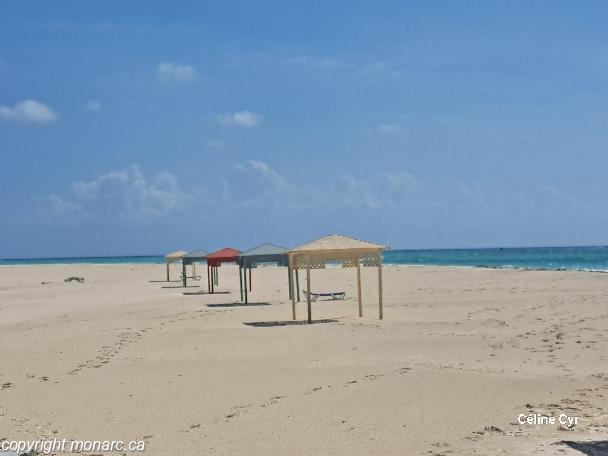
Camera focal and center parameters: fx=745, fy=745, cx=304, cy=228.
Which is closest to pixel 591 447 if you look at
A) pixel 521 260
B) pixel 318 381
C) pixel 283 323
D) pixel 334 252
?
pixel 318 381

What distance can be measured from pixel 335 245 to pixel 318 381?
7.11 metres

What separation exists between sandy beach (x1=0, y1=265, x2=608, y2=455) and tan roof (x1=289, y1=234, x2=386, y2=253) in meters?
1.57

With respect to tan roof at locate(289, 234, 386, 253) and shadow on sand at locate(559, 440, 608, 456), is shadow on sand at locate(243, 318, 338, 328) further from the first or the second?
shadow on sand at locate(559, 440, 608, 456)

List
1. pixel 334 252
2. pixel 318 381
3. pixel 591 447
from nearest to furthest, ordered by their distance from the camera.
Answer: pixel 591 447 < pixel 318 381 < pixel 334 252

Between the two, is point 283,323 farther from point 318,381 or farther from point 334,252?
point 318,381

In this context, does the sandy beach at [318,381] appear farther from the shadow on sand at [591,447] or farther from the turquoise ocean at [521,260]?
the turquoise ocean at [521,260]

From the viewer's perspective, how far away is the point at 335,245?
16.0 m

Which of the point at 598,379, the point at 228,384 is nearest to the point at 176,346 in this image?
the point at 228,384

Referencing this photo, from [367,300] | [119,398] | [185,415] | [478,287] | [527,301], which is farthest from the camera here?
[478,287]

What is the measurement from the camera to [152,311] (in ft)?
64.9

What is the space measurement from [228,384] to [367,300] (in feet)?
42.1

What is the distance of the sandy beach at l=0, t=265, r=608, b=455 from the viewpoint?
664 centimetres

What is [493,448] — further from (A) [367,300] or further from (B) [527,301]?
(A) [367,300]

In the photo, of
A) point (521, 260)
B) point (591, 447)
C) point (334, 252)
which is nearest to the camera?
point (591, 447)
